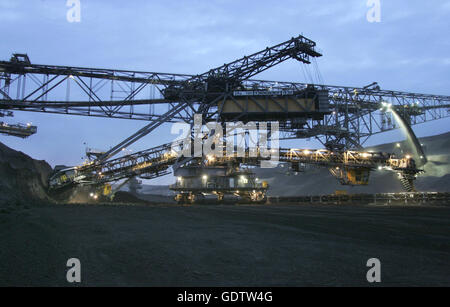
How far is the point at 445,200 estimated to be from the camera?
24812mm

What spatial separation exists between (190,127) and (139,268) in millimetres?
27123

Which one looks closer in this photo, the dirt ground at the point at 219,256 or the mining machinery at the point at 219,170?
the dirt ground at the point at 219,256

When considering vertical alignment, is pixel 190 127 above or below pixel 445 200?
above

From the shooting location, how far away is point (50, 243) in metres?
7.01

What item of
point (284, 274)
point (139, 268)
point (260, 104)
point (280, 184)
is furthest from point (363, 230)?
point (280, 184)

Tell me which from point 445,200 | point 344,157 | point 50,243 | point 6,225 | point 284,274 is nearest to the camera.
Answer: point 284,274

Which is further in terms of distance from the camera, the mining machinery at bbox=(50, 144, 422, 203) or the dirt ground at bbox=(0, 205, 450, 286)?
the mining machinery at bbox=(50, 144, 422, 203)

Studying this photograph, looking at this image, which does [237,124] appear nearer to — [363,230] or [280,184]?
[363,230]

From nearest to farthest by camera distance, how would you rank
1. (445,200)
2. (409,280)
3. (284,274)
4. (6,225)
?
(409,280) < (284,274) < (6,225) < (445,200)

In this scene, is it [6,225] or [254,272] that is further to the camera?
[6,225]

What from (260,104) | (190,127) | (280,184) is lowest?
(280,184)

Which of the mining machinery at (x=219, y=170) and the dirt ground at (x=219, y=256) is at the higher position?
the mining machinery at (x=219, y=170)

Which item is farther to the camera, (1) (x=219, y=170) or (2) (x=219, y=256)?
(1) (x=219, y=170)

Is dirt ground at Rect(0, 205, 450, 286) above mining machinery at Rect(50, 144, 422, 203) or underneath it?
underneath
